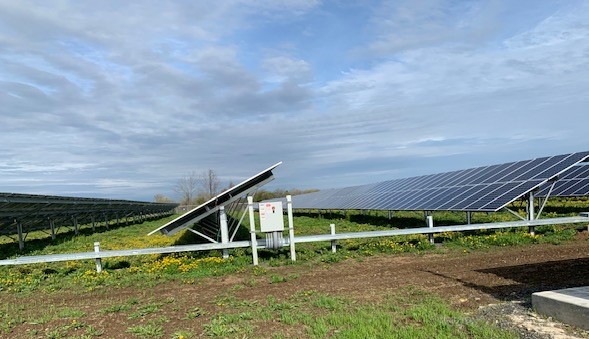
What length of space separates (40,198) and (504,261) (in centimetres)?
1880

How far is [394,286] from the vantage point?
8344 mm

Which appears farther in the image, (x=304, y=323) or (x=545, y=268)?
(x=545, y=268)

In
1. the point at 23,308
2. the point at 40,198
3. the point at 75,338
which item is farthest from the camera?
the point at 40,198

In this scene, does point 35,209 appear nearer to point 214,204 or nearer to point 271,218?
point 214,204

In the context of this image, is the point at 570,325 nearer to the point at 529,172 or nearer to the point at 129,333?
the point at 129,333

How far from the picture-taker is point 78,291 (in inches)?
382

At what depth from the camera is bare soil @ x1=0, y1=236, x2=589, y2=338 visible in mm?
6379

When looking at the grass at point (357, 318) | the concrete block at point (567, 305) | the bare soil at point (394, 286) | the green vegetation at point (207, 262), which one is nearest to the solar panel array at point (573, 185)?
the green vegetation at point (207, 262)

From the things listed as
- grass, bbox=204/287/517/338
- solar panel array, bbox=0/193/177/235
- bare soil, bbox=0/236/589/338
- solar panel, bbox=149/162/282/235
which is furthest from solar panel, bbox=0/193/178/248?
grass, bbox=204/287/517/338

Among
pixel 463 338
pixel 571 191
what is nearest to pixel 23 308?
pixel 463 338

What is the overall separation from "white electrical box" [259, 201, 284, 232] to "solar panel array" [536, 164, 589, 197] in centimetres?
1816

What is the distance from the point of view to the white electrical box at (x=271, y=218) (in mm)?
11834

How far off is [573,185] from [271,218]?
72.8 ft

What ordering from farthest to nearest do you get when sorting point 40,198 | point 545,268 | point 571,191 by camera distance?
point 571,191 → point 40,198 → point 545,268
